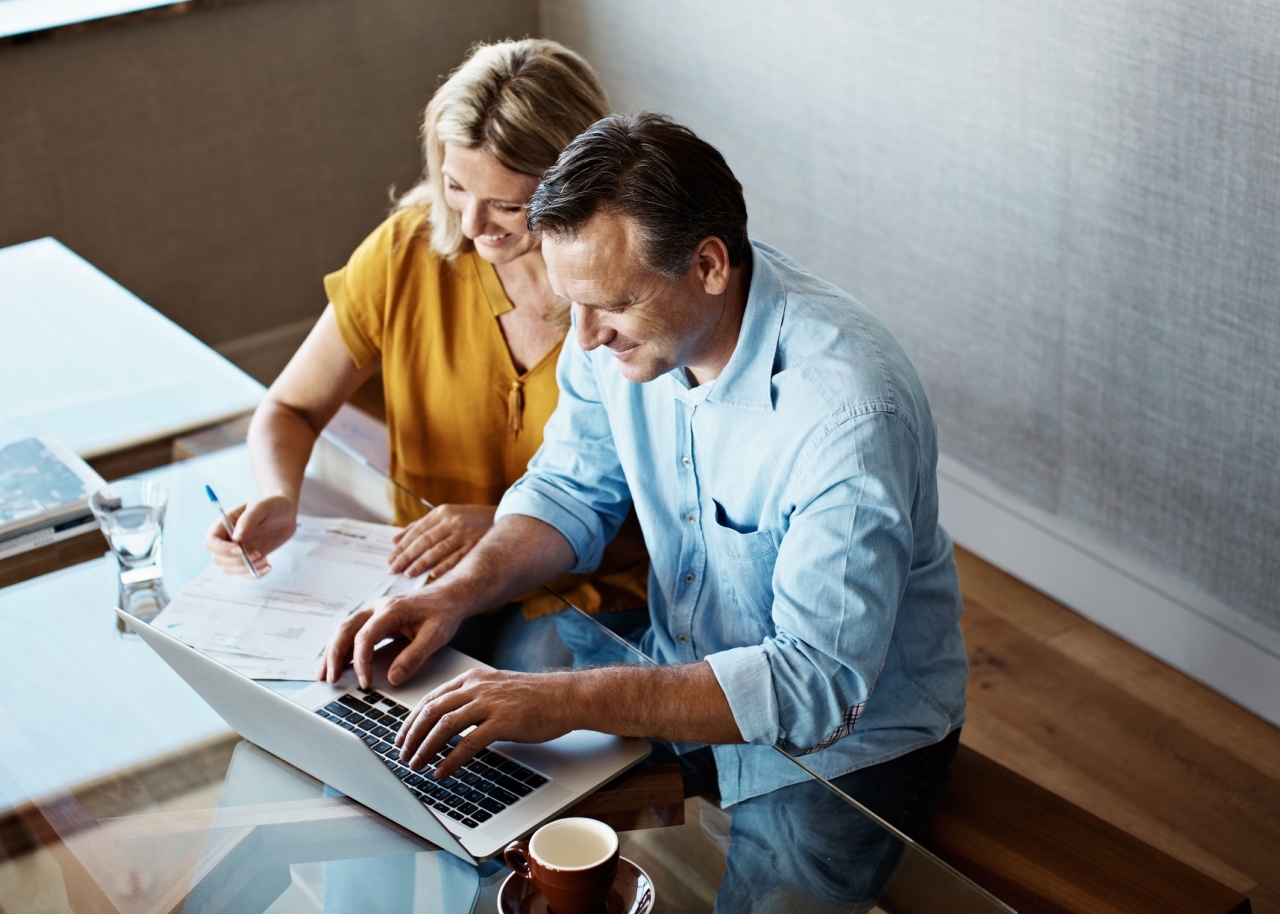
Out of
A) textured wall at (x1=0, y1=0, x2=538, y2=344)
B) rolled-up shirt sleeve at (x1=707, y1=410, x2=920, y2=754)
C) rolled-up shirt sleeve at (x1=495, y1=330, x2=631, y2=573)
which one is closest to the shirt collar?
rolled-up shirt sleeve at (x1=707, y1=410, x2=920, y2=754)

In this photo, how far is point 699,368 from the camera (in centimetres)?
147

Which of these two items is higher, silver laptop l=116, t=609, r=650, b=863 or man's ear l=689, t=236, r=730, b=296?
man's ear l=689, t=236, r=730, b=296

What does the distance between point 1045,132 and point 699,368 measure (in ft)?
3.93

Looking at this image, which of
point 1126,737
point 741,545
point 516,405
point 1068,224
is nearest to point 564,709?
point 741,545

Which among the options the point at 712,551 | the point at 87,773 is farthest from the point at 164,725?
the point at 712,551

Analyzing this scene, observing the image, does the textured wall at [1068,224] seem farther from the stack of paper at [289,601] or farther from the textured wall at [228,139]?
the stack of paper at [289,601]

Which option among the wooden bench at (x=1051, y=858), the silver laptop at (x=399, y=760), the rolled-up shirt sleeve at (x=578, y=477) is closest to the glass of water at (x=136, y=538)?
the silver laptop at (x=399, y=760)

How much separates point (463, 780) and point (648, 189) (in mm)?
599

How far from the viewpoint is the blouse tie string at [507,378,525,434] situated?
73.9 inches

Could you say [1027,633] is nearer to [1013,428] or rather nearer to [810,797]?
[1013,428]

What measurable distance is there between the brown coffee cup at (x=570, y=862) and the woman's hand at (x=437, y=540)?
53 centimetres

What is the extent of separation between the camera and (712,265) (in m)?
1.36

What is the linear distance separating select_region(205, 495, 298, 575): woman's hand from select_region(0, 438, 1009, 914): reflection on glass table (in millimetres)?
178

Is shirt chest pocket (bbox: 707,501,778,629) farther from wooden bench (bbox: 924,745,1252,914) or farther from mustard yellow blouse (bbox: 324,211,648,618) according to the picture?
mustard yellow blouse (bbox: 324,211,648,618)
